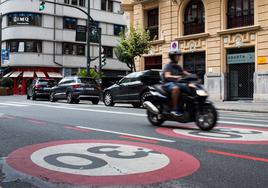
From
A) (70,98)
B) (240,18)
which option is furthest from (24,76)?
(240,18)

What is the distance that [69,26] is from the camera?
5362cm

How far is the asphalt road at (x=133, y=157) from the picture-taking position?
466 centimetres

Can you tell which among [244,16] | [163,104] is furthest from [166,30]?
[163,104]

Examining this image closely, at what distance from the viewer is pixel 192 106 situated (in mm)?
8961

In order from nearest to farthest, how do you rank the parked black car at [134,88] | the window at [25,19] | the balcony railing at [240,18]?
the parked black car at [134,88], the balcony railing at [240,18], the window at [25,19]

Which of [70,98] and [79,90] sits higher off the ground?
[79,90]

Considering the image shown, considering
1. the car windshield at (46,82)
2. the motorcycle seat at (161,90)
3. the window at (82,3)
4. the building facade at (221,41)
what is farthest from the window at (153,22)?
the window at (82,3)

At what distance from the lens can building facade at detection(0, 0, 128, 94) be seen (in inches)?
1972

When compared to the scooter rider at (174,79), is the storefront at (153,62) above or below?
above

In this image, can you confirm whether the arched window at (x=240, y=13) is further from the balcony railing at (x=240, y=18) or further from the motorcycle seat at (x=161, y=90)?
the motorcycle seat at (x=161, y=90)

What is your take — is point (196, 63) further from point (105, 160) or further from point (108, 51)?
point (108, 51)

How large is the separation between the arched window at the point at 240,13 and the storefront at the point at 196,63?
9.53ft

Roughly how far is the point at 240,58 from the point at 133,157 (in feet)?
69.3

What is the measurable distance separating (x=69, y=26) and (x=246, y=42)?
1298 inches
